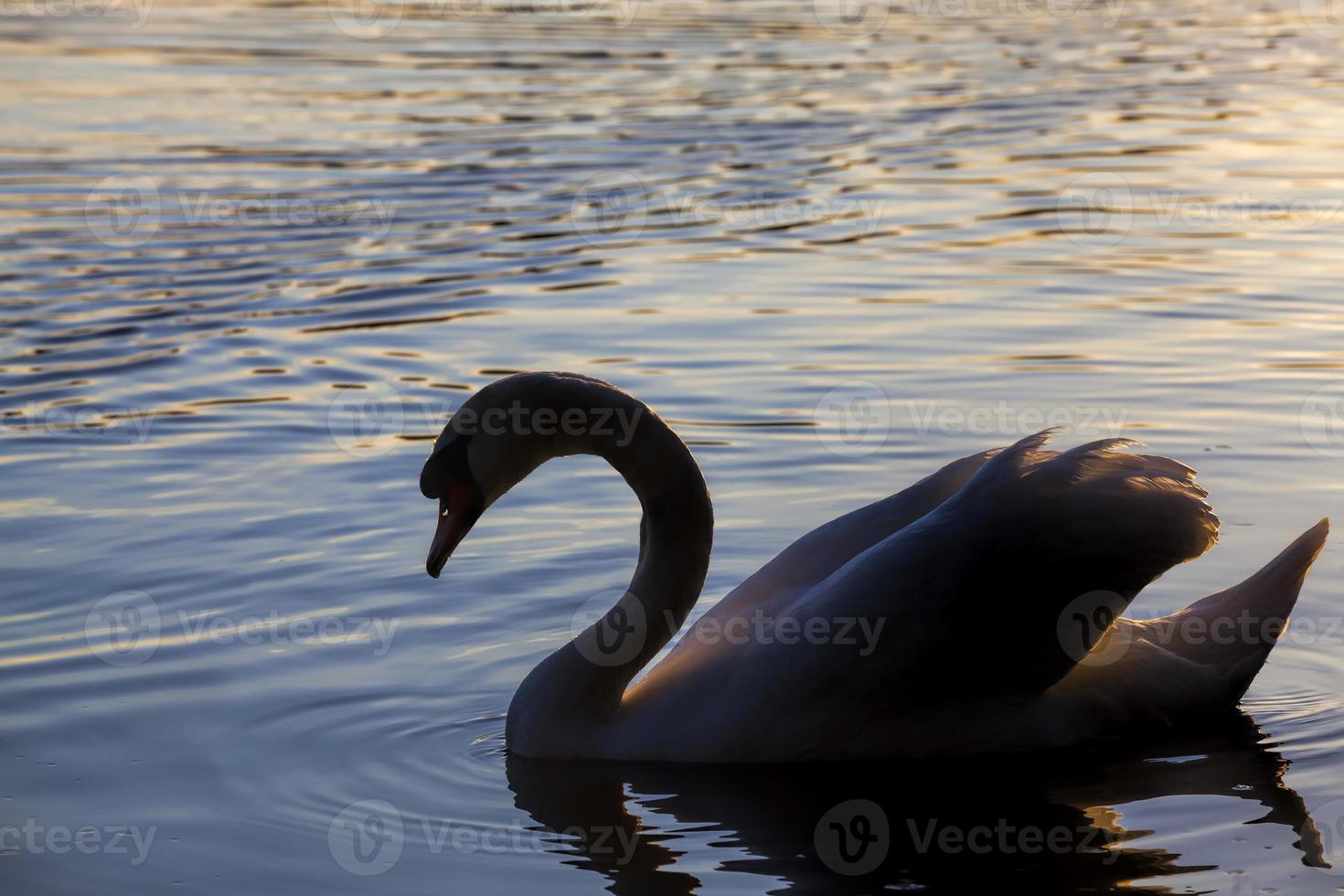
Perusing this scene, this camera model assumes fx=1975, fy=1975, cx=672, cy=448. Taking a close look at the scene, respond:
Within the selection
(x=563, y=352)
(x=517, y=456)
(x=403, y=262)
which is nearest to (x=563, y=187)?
(x=403, y=262)

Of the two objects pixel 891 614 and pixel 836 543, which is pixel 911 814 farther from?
pixel 836 543

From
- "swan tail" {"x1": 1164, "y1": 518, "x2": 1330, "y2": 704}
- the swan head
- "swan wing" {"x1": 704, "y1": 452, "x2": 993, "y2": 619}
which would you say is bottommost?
"swan tail" {"x1": 1164, "y1": 518, "x2": 1330, "y2": 704}

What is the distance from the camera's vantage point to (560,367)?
10.2 m

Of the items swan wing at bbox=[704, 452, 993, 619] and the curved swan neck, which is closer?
the curved swan neck

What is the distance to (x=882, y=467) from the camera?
8.55 m

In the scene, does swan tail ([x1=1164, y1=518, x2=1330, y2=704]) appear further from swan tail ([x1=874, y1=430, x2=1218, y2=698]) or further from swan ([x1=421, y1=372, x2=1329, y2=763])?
swan tail ([x1=874, y1=430, x2=1218, y2=698])

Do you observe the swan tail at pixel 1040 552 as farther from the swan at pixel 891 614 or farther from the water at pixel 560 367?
the water at pixel 560 367

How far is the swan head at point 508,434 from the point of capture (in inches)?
221

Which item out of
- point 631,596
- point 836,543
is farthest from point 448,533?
point 836,543

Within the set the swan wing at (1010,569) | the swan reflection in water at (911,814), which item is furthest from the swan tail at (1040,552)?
the swan reflection in water at (911,814)

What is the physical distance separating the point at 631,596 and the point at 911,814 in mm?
1073

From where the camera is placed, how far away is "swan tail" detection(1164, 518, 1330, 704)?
231 inches

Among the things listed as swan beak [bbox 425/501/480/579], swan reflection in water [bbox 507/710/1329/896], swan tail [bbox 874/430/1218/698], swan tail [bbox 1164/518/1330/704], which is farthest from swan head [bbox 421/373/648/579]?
swan tail [bbox 1164/518/1330/704]

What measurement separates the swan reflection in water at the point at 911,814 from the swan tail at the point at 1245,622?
7.9 inches
